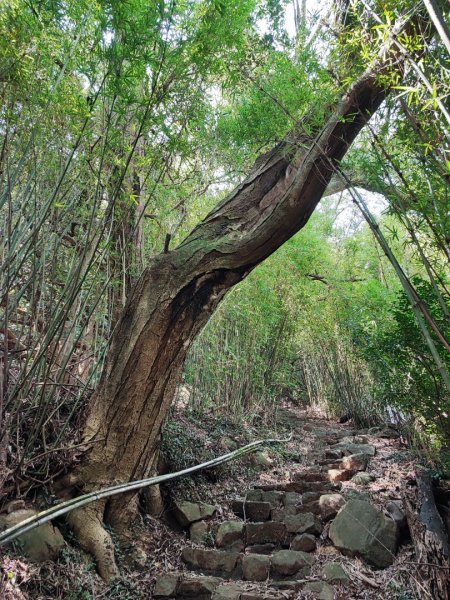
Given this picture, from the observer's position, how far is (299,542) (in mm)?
2420

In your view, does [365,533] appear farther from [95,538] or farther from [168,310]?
A: [168,310]

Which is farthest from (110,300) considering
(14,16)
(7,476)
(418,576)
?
(418,576)

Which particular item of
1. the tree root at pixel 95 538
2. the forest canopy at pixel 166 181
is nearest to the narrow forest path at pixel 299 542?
the tree root at pixel 95 538

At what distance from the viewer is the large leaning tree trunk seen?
2.22m

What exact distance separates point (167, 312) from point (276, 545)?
1632 millimetres

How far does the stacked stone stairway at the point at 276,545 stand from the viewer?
2.04m

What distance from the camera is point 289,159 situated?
2564 mm

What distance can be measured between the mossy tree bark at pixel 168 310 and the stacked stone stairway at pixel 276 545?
0.51 m

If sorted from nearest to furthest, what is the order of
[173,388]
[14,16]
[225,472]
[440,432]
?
[14,16], [173,388], [440,432], [225,472]

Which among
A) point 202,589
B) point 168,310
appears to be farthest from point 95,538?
point 168,310

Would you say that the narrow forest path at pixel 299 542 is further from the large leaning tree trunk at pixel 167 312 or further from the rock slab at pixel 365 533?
the large leaning tree trunk at pixel 167 312

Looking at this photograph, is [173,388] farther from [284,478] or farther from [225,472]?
[284,478]

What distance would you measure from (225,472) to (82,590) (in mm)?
1796

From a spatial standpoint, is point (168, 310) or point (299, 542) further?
point (299, 542)
